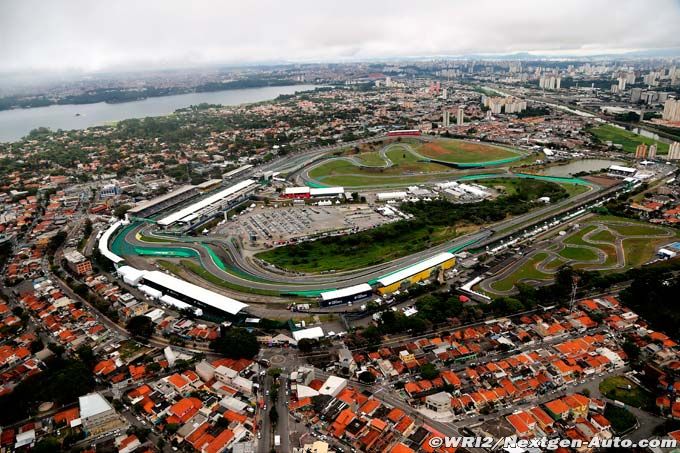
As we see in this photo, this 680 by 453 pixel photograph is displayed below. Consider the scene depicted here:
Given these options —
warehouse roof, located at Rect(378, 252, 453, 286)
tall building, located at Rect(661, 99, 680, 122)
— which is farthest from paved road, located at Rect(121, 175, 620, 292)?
tall building, located at Rect(661, 99, 680, 122)

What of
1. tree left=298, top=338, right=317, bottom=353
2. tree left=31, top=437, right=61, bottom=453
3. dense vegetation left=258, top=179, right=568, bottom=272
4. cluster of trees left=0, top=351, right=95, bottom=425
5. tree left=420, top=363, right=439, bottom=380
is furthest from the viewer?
dense vegetation left=258, top=179, right=568, bottom=272

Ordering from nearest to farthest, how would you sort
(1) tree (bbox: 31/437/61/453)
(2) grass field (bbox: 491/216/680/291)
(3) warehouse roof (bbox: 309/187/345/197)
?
1. (1) tree (bbox: 31/437/61/453)
2. (2) grass field (bbox: 491/216/680/291)
3. (3) warehouse roof (bbox: 309/187/345/197)

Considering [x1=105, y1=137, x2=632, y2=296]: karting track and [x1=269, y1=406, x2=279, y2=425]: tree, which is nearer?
[x1=269, y1=406, x2=279, y2=425]: tree

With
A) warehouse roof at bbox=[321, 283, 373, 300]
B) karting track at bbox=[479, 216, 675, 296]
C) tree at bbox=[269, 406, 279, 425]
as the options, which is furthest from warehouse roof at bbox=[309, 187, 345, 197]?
tree at bbox=[269, 406, 279, 425]

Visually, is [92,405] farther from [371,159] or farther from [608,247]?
[371,159]

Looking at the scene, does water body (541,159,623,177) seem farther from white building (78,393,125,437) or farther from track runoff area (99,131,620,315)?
white building (78,393,125,437)

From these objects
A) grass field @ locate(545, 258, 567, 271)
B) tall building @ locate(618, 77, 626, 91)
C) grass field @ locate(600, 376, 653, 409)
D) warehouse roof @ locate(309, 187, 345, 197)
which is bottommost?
grass field @ locate(600, 376, 653, 409)

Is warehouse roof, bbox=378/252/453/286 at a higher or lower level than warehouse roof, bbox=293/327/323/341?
higher

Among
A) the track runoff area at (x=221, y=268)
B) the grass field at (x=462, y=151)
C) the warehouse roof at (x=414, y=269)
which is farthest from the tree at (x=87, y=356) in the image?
the grass field at (x=462, y=151)
